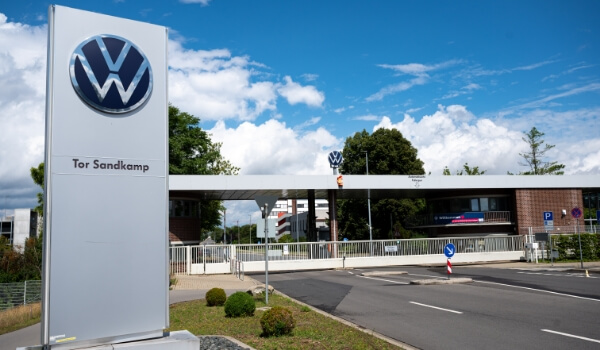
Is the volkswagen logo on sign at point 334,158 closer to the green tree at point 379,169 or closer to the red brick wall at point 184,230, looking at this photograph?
the red brick wall at point 184,230

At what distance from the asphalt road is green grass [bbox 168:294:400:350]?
887 mm

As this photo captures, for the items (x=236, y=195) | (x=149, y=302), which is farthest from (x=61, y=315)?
(x=236, y=195)

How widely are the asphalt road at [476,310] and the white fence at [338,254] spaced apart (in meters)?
10.1

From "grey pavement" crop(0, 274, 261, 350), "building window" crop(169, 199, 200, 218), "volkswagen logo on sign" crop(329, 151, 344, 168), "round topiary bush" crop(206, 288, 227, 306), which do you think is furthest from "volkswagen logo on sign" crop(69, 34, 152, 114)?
"volkswagen logo on sign" crop(329, 151, 344, 168)

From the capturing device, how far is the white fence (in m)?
31.0

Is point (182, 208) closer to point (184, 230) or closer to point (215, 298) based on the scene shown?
point (184, 230)

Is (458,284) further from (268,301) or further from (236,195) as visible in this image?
(236,195)

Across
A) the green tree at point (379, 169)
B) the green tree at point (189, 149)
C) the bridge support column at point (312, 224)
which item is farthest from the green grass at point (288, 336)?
the green tree at point (379, 169)

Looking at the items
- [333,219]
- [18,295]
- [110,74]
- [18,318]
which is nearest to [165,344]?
[110,74]

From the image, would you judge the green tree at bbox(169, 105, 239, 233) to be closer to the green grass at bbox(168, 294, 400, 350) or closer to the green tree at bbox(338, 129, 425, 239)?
the green tree at bbox(338, 129, 425, 239)

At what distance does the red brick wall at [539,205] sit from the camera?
4006cm

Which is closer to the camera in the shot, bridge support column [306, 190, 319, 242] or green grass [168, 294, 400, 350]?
green grass [168, 294, 400, 350]

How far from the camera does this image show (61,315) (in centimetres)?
572

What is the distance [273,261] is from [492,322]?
2268cm
